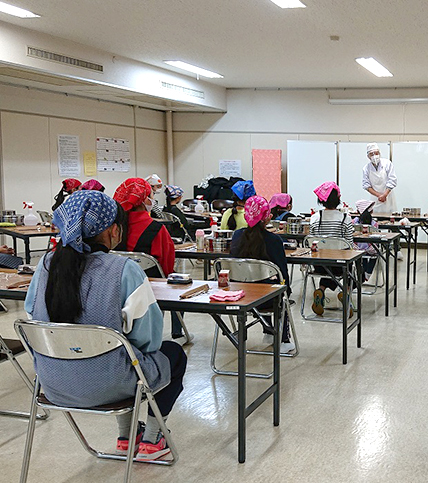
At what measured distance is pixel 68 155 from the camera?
988 cm

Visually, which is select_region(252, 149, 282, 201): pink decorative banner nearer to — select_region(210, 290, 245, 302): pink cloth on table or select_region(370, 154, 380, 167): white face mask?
select_region(370, 154, 380, 167): white face mask

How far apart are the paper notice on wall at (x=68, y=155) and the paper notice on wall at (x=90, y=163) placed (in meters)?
0.15

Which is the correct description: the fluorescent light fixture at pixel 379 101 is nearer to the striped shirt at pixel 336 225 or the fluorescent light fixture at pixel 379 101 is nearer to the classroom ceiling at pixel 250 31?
the classroom ceiling at pixel 250 31

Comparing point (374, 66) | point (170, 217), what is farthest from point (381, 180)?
point (170, 217)

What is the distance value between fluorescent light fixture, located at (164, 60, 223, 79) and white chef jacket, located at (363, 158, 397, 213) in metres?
2.86

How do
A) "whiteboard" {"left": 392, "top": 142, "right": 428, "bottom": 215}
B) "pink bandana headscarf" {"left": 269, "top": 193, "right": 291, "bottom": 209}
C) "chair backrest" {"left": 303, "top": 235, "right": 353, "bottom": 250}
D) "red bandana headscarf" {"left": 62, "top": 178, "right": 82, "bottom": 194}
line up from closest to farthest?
"chair backrest" {"left": 303, "top": 235, "right": 353, "bottom": 250} < "red bandana headscarf" {"left": 62, "top": 178, "right": 82, "bottom": 194} < "pink bandana headscarf" {"left": 269, "top": 193, "right": 291, "bottom": 209} < "whiteboard" {"left": 392, "top": 142, "right": 428, "bottom": 215}

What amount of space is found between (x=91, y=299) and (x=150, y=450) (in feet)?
2.88

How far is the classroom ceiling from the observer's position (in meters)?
6.10

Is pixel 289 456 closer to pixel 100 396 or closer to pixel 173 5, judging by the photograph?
pixel 100 396

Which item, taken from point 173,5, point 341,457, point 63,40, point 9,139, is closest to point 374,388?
point 341,457

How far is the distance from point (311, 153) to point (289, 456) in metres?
8.84

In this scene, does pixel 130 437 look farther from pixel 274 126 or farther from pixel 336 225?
pixel 274 126

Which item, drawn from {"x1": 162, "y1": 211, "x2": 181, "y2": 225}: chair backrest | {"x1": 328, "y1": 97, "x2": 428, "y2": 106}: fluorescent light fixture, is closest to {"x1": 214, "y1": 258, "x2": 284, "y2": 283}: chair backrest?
{"x1": 162, "y1": 211, "x2": 181, "y2": 225}: chair backrest

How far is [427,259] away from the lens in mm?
9031
